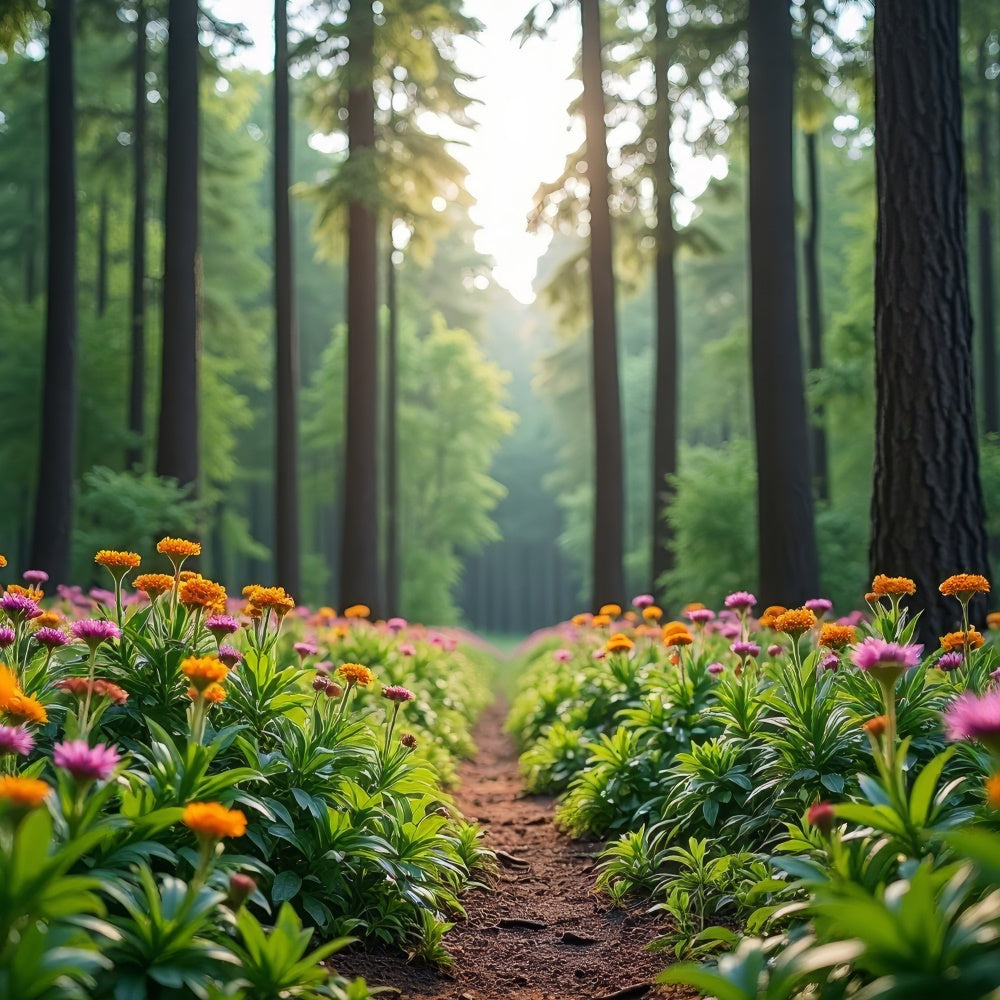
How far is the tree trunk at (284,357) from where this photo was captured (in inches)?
464

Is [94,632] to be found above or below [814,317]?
below

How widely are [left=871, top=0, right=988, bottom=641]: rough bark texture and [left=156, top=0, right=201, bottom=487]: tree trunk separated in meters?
7.61

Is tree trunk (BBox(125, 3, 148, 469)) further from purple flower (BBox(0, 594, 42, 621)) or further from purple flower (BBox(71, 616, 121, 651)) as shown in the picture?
purple flower (BBox(71, 616, 121, 651))

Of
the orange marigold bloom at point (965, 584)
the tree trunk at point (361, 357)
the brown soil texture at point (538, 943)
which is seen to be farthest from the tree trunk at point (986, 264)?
the brown soil texture at point (538, 943)

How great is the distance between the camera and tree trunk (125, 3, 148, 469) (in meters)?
15.0

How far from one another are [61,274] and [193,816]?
9.68m

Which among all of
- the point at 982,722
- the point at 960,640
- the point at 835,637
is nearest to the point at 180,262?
the point at 835,637

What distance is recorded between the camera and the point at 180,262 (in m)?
10.4

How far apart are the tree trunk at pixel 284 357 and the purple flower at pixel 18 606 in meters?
8.81

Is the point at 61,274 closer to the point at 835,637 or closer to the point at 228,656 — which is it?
the point at 228,656

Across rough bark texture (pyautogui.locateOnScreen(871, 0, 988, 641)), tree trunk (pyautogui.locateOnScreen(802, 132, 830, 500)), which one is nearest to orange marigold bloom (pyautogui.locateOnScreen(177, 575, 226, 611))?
rough bark texture (pyautogui.locateOnScreen(871, 0, 988, 641))

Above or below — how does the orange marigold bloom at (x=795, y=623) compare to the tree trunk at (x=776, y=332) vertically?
below

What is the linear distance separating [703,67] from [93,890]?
1128cm

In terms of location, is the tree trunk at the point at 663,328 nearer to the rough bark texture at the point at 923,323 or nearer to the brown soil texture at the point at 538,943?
the rough bark texture at the point at 923,323
